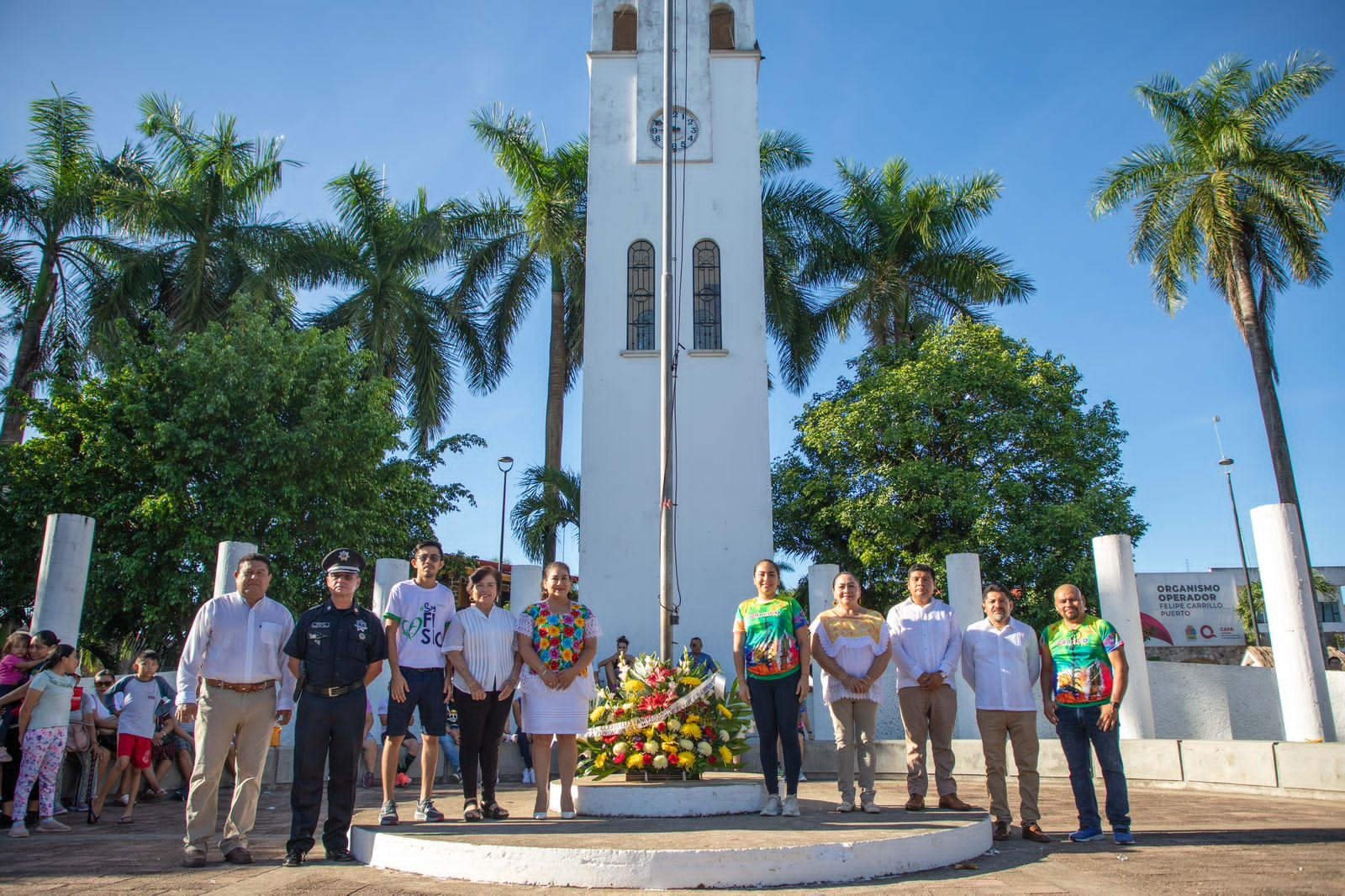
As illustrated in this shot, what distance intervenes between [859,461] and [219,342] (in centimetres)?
1352

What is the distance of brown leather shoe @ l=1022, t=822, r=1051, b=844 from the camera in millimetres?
6184

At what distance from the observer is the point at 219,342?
17766mm

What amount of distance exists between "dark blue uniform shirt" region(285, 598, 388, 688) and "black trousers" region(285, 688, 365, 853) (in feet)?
0.36

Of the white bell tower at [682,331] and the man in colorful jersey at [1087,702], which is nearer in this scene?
the man in colorful jersey at [1087,702]

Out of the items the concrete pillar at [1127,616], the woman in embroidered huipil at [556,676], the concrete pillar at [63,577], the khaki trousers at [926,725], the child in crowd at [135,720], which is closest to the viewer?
the woman in embroidered huipil at [556,676]

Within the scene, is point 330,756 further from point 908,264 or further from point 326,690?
point 908,264

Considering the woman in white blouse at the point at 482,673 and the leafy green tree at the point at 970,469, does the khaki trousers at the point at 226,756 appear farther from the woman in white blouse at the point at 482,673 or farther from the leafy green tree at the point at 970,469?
the leafy green tree at the point at 970,469

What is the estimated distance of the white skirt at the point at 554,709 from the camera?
20.5 feet

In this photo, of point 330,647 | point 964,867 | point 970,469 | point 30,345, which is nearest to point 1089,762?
point 964,867

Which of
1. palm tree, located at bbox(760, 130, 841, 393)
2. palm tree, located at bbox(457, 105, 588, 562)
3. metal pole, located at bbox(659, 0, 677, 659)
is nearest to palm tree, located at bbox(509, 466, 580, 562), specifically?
palm tree, located at bbox(457, 105, 588, 562)

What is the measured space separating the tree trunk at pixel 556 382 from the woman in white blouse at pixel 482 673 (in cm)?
1580

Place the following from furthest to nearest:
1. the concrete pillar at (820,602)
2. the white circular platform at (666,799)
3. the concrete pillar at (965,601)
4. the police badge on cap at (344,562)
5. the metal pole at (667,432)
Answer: the concrete pillar at (820,602) < the concrete pillar at (965,601) < the metal pole at (667,432) < the white circular platform at (666,799) < the police badge on cap at (344,562)

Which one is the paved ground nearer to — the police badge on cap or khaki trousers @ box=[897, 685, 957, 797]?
khaki trousers @ box=[897, 685, 957, 797]

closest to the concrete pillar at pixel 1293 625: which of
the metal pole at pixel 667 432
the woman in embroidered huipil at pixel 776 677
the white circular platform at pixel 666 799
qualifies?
the woman in embroidered huipil at pixel 776 677
